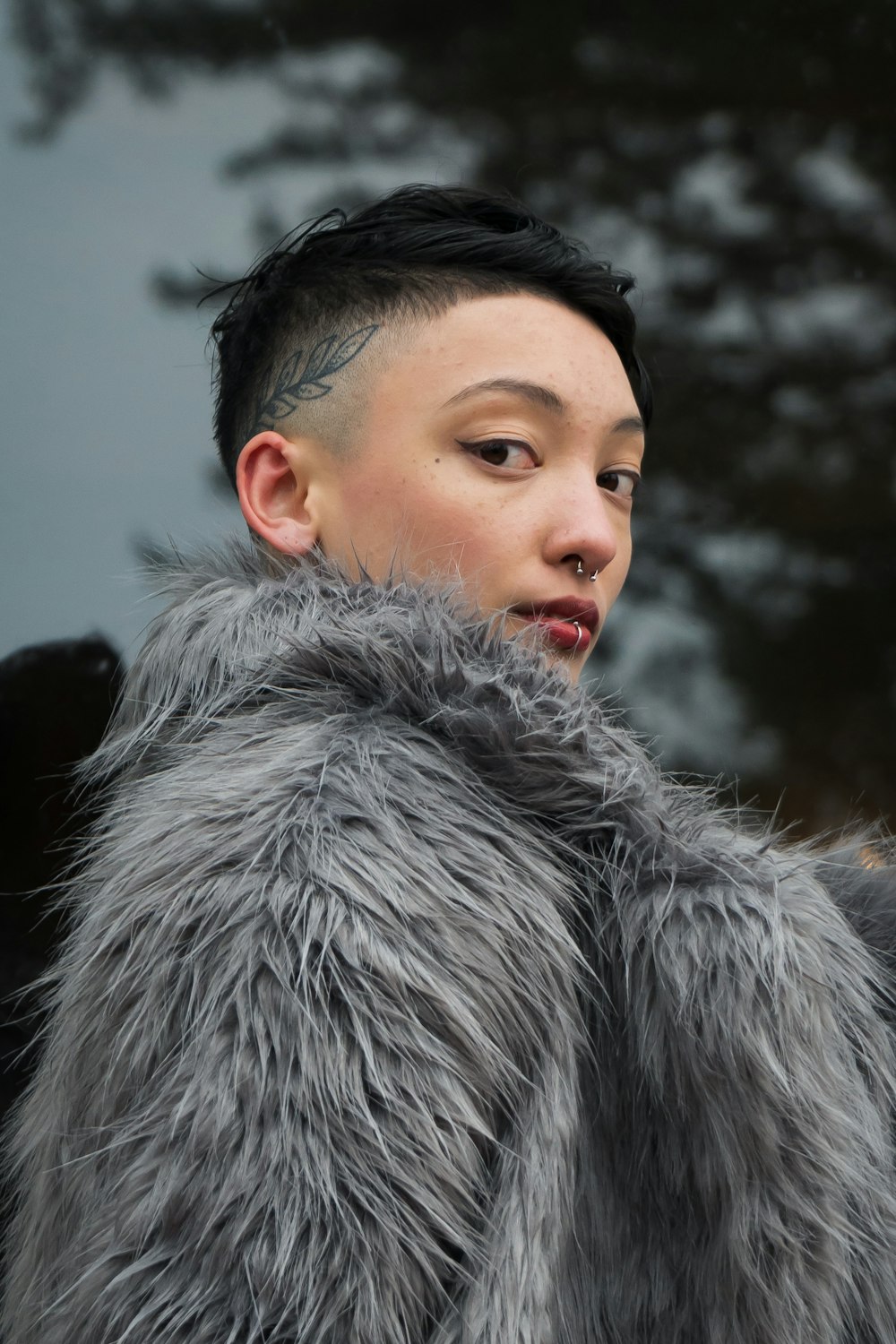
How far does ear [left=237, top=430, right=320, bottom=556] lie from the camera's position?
1.22 meters

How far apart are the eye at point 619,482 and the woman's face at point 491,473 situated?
59mm

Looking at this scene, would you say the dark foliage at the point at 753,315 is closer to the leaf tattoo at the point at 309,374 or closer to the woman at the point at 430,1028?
the leaf tattoo at the point at 309,374

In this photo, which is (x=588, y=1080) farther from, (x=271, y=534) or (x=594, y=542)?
(x=271, y=534)

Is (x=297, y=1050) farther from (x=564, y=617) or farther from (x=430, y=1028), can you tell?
(x=564, y=617)

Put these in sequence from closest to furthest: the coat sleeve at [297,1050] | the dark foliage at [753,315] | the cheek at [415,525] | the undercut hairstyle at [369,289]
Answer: the coat sleeve at [297,1050], the cheek at [415,525], the undercut hairstyle at [369,289], the dark foliage at [753,315]

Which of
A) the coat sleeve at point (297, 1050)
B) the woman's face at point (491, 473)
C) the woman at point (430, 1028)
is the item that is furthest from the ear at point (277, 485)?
the coat sleeve at point (297, 1050)

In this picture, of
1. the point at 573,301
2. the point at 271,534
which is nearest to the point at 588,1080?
the point at 271,534

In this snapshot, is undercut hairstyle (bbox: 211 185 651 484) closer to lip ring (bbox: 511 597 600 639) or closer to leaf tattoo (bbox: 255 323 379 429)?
leaf tattoo (bbox: 255 323 379 429)

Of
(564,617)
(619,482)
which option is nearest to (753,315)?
(619,482)

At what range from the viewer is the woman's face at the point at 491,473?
1151 mm

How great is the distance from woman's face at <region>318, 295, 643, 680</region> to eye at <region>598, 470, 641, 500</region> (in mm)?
59

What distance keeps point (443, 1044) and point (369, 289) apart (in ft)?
2.95

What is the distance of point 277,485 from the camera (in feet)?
4.13

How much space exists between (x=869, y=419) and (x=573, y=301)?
901 mm
